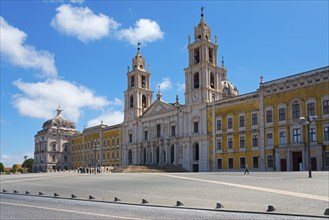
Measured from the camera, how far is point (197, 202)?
16.0 metres

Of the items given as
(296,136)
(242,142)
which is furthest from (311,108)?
(242,142)

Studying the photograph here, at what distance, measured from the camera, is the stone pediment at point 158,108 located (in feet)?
217

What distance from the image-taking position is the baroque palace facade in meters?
44.3

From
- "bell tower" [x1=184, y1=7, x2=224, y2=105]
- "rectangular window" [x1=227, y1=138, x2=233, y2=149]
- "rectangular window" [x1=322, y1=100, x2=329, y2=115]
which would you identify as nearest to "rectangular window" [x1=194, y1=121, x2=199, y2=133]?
"bell tower" [x1=184, y1=7, x2=224, y2=105]

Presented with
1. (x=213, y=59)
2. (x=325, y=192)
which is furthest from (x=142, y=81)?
(x=325, y=192)

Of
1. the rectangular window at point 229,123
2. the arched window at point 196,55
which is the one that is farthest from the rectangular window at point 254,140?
the arched window at point 196,55

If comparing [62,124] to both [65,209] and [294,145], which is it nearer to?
[294,145]

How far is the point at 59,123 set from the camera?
101688mm

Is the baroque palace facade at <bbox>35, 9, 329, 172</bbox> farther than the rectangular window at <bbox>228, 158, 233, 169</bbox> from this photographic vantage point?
No

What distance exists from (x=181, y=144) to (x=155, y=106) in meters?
10.4

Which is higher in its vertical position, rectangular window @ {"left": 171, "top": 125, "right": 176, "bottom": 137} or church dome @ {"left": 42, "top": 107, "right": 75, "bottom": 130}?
church dome @ {"left": 42, "top": 107, "right": 75, "bottom": 130}

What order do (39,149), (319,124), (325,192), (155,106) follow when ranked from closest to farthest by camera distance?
(325,192) → (319,124) → (155,106) → (39,149)

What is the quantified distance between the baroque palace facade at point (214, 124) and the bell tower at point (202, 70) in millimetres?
154

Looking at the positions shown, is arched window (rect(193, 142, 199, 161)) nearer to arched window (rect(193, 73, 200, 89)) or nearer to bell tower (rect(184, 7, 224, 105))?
bell tower (rect(184, 7, 224, 105))
